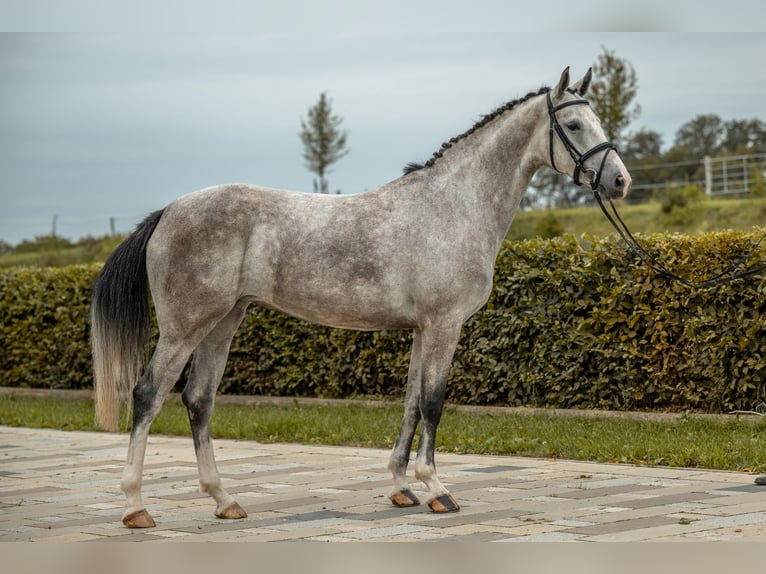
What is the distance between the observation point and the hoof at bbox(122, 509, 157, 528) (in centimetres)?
600

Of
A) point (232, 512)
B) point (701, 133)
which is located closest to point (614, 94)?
point (701, 133)

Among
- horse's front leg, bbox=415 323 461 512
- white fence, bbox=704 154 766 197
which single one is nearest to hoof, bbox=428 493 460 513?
horse's front leg, bbox=415 323 461 512

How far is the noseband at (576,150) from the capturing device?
6375mm

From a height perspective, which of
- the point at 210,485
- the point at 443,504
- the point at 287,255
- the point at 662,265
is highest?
the point at 287,255

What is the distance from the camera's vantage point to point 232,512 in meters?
6.24

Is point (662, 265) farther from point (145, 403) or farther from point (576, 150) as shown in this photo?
point (145, 403)

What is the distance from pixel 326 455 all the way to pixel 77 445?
8.92ft

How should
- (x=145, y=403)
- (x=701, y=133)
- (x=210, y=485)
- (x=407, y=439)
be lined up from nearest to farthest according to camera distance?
(x=145, y=403)
(x=210, y=485)
(x=407, y=439)
(x=701, y=133)

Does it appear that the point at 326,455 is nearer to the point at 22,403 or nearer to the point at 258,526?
the point at 258,526

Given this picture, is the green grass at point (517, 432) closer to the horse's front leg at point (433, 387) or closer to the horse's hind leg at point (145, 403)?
the horse's front leg at point (433, 387)

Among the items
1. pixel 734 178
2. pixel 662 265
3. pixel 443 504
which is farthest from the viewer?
pixel 734 178

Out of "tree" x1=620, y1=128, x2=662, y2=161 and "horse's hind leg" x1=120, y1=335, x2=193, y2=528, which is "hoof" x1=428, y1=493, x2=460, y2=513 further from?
"tree" x1=620, y1=128, x2=662, y2=161

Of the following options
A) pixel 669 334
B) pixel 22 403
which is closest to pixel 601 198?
pixel 669 334

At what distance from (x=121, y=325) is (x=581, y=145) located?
9.63 ft
